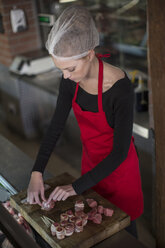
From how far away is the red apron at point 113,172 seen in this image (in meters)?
1.80

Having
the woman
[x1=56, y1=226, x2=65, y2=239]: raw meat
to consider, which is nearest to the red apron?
the woman

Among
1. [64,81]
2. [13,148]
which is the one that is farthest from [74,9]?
[13,148]

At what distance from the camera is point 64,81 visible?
182 centimetres

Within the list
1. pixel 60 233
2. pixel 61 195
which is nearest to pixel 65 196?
pixel 61 195

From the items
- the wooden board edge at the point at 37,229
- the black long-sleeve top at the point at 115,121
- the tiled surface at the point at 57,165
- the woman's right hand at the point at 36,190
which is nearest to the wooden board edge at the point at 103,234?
the wooden board edge at the point at 37,229

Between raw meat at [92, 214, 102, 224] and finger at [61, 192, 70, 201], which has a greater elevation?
finger at [61, 192, 70, 201]

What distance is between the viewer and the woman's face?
1.49m

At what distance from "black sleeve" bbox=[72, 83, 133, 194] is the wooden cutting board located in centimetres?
10

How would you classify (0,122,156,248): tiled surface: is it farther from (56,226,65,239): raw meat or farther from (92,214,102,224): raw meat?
(56,226,65,239): raw meat

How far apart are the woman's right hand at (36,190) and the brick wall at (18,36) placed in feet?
9.98

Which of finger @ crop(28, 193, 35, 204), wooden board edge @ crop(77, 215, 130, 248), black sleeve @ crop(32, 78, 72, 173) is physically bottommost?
wooden board edge @ crop(77, 215, 130, 248)

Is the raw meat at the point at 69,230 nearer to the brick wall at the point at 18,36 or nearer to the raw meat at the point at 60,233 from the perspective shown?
the raw meat at the point at 60,233

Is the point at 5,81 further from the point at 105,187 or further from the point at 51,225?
the point at 51,225

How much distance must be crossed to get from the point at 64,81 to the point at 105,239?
842mm
